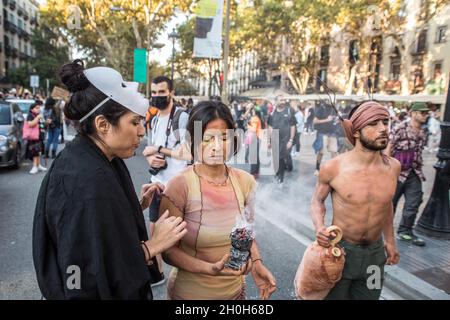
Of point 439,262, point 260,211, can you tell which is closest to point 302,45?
point 260,211

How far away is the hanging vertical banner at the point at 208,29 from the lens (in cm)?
997

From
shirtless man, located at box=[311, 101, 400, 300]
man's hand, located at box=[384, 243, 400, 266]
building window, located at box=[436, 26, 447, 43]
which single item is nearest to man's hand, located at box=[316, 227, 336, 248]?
shirtless man, located at box=[311, 101, 400, 300]

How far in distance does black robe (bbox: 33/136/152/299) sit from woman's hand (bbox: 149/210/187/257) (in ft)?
0.55

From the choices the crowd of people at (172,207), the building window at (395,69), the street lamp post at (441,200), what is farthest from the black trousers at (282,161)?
the building window at (395,69)

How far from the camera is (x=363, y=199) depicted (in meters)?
2.45

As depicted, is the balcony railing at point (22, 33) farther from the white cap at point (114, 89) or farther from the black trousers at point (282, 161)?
the white cap at point (114, 89)

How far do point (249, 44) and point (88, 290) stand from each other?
3188 centimetres

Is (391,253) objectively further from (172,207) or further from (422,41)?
(422,41)

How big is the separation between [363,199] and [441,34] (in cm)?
3028

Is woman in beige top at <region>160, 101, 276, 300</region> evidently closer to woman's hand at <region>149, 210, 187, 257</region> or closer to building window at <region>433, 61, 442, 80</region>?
woman's hand at <region>149, 210, 187, 257</region>

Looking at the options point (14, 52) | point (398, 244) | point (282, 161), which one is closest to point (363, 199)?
point (398, 244)

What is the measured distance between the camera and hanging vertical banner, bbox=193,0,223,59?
32.7 feet

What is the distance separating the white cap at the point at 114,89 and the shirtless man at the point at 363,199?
1468 mm
